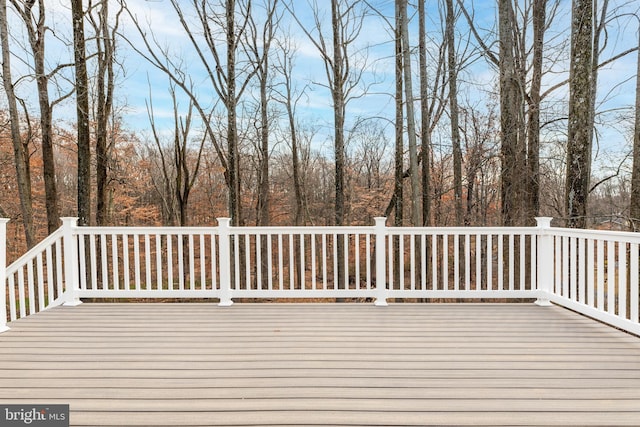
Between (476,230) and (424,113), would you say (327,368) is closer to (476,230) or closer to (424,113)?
(476,230)

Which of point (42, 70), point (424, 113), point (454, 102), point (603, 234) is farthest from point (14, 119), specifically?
point (454, 102)

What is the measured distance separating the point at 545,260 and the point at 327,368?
300 cm

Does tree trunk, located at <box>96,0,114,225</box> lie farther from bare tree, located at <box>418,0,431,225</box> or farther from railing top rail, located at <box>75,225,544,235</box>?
bare tree, located at <box>418,0,431,225</box>

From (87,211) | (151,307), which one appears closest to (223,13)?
(87,211)

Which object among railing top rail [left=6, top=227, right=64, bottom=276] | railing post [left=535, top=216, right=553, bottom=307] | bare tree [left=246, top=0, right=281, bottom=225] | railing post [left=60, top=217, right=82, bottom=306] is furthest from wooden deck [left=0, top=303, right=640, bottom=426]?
bare tree [left=246, top=0, right=281, bottom=225]

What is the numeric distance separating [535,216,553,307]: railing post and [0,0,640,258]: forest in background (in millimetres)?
1489

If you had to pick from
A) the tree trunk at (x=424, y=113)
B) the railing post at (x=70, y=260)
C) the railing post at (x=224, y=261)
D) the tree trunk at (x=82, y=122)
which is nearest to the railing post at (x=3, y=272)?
the railing post at (x=70, y=260)

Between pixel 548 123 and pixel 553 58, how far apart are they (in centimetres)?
161

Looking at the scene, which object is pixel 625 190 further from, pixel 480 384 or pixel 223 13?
pixel 223 13

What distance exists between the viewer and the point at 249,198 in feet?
46.8

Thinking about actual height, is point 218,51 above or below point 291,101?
above

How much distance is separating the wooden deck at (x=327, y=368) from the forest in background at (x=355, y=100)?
3243 mm

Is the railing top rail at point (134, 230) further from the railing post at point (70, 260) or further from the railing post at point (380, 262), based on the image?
the railing post at point (380, 262)

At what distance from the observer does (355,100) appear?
10219 millimetres
